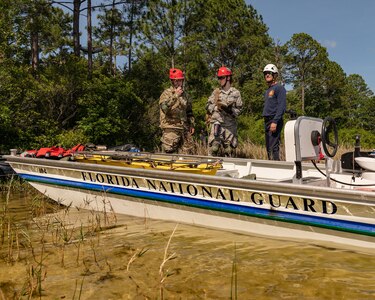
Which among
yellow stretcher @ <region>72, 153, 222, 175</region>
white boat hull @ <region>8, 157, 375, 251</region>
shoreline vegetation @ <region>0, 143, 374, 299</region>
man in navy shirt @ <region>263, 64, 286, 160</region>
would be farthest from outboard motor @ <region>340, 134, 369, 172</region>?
shoreline vegetation @ <region>0, 143, 374, 299</region>

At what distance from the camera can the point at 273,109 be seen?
20.8ft

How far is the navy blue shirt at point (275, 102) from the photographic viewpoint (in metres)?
6.10

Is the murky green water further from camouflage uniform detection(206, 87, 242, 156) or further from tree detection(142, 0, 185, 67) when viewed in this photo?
tree detection(142, 0, 185, 67)

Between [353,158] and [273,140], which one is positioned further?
[273,140]

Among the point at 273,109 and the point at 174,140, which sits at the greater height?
the point at 273,109

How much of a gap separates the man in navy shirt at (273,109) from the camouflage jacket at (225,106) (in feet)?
1.74

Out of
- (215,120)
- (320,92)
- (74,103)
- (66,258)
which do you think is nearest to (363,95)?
(320,92)

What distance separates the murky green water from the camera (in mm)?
2535

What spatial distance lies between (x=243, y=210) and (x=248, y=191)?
256mm

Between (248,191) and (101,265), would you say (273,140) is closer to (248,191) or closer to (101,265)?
(248,191)

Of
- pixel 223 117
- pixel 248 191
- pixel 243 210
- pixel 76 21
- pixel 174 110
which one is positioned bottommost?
pixel 243 210

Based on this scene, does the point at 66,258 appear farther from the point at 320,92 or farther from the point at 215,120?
the point at 320,92

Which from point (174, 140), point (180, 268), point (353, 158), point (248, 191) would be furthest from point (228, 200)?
point (174, 140)

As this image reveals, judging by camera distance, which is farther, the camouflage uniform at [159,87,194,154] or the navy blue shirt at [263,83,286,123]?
the camouflage uniform at [159,87,194,154]
